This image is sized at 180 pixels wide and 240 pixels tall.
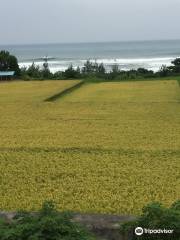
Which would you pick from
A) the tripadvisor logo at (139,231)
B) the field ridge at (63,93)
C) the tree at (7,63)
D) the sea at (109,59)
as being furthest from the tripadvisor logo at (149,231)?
the sea at (109,59)

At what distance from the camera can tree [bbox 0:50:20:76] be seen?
36.7 m

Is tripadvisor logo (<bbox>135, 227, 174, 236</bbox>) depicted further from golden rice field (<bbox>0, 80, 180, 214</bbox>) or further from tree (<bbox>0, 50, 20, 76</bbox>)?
tree (<bbox>0, 50, 20, 76</bbox>)

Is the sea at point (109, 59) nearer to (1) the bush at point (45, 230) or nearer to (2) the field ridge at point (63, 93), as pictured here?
(2) the field ridge at point (63, 93)

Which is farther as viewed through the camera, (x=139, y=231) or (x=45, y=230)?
(x=139, y=231)

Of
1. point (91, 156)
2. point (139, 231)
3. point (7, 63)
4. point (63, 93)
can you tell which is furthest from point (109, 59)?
point (139, 231)

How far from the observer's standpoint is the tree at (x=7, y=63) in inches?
1444

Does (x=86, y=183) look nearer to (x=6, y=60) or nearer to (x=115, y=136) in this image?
(x=115, y=136)

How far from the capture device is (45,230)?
369 cm

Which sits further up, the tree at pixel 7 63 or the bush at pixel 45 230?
the tree at pixel 7 63

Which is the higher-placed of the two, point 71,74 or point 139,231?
point 71,74

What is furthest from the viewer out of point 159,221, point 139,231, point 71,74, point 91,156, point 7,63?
point 7,63

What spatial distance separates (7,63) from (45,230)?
34370mm

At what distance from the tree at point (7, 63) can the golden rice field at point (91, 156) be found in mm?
20024

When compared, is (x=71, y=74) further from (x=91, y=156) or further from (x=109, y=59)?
(x=109, y=59)
